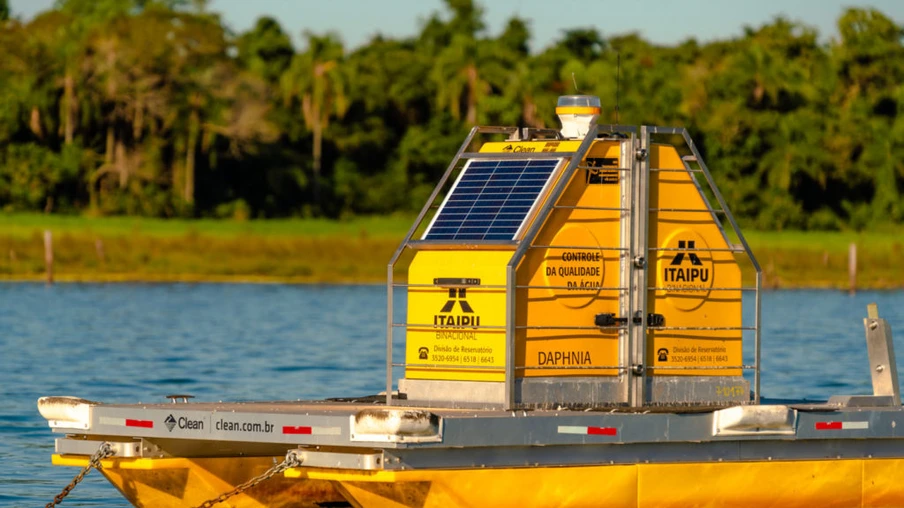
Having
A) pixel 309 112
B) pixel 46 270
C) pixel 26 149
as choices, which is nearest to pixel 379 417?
pixel 46 270

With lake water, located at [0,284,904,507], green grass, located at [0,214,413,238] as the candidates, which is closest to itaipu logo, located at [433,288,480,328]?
lake water, located at [0,284,904,507]

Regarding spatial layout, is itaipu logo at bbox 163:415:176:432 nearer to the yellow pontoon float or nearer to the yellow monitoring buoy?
the yellow pontoon float

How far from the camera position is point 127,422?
1190 centimetres

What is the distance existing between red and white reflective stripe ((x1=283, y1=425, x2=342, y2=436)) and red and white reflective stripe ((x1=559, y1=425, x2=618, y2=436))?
143 cm

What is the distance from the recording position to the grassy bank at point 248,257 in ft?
184

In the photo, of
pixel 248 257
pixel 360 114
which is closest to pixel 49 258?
pixel 248 257

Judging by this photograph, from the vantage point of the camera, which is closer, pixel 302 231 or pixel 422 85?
pixel 302 231

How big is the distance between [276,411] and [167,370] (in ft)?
55.9

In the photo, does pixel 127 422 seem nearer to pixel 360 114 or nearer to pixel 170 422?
pixel 170 422

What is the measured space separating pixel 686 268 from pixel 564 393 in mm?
1390

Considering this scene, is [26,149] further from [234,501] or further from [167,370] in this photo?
[234,501]

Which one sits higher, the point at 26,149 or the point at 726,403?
the point at 26,149

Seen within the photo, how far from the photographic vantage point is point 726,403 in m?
13.3

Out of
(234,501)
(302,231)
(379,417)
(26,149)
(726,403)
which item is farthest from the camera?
(26,149)
